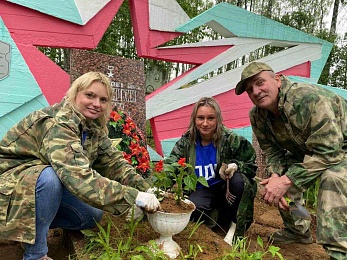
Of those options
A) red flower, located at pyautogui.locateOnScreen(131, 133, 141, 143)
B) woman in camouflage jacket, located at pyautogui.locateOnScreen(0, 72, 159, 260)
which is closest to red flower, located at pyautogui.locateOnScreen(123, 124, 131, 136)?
red flower, located at pyautogui.locateOnScreen(131, 133, 141, 143)

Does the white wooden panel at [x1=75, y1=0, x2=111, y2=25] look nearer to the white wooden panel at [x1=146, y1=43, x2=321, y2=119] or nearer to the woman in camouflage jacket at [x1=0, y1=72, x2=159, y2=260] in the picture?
the white wooden panel at [x1=146, y1=43, x2=321, y2=119]

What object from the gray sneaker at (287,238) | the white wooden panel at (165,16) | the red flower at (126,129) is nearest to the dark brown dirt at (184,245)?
the gray sneaker at (287,238)

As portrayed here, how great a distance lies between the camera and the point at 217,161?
2.48 metres

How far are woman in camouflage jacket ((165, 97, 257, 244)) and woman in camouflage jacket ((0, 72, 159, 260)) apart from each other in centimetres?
83

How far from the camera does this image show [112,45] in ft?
31.1

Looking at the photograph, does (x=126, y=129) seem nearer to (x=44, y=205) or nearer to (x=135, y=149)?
(x=135, y=149)

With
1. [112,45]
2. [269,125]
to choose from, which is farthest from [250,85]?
[112,45]

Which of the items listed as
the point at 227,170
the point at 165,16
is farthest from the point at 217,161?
the point at 165,16

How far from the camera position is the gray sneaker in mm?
2514

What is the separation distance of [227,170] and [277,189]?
0.43m

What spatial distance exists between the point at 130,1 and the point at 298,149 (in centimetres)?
284

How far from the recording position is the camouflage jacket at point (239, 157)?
236cm

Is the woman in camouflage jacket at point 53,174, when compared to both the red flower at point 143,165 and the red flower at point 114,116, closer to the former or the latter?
the red flower at point 143,165

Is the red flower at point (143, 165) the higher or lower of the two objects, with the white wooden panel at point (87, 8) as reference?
lower
